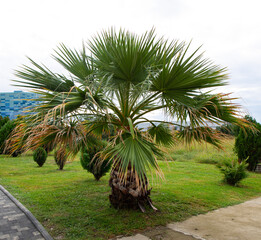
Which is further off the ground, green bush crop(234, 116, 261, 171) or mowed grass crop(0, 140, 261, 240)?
green bush crop(234, 116, 261, 171)

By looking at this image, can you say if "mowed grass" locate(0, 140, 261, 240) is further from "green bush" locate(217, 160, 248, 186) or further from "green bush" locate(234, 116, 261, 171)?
"green bush" locate(234, 116, 261, 171)

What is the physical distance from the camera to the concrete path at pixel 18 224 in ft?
13.1

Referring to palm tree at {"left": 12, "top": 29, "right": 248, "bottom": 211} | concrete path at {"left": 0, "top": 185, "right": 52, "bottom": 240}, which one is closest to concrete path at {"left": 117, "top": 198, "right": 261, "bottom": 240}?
palm tree at {"left": 12, "top": 29, "right": 248, "bottom": 211}

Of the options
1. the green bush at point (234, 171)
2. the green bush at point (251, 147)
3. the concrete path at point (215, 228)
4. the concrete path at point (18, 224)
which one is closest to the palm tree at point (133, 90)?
the concrete path at point (215, 228)

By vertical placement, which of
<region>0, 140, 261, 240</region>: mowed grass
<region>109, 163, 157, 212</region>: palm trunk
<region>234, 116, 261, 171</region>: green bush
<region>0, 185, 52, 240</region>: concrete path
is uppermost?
<region>234, 116, 261, 171</region>: green bush

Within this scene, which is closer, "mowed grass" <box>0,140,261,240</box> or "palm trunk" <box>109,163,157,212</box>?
"mowed grass" <box>0,140,261,240</box>

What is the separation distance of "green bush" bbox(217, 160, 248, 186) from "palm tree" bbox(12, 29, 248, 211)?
3760 millimetres

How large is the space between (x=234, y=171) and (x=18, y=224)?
6956 millimetres

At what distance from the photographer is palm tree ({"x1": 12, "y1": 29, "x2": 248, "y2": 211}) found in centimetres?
389

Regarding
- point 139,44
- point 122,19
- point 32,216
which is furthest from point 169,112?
point 32,216

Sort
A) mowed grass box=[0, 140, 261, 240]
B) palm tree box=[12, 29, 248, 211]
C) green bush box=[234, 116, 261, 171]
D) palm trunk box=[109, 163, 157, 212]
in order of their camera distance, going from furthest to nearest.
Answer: green bush box=[234, 116, 261, 171] < palm trunk box=[109, 163, 157, 212] < mowed grass box=[0, 140, 261, 240] < palm tree box=[12, 29, 248, 211]

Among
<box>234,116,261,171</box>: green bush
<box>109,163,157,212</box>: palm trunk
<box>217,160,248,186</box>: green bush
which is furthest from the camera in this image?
<box>234,116,261,171</box>: green bush

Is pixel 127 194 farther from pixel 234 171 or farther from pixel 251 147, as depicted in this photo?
pixel 251 147

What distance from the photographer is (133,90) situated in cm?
454
